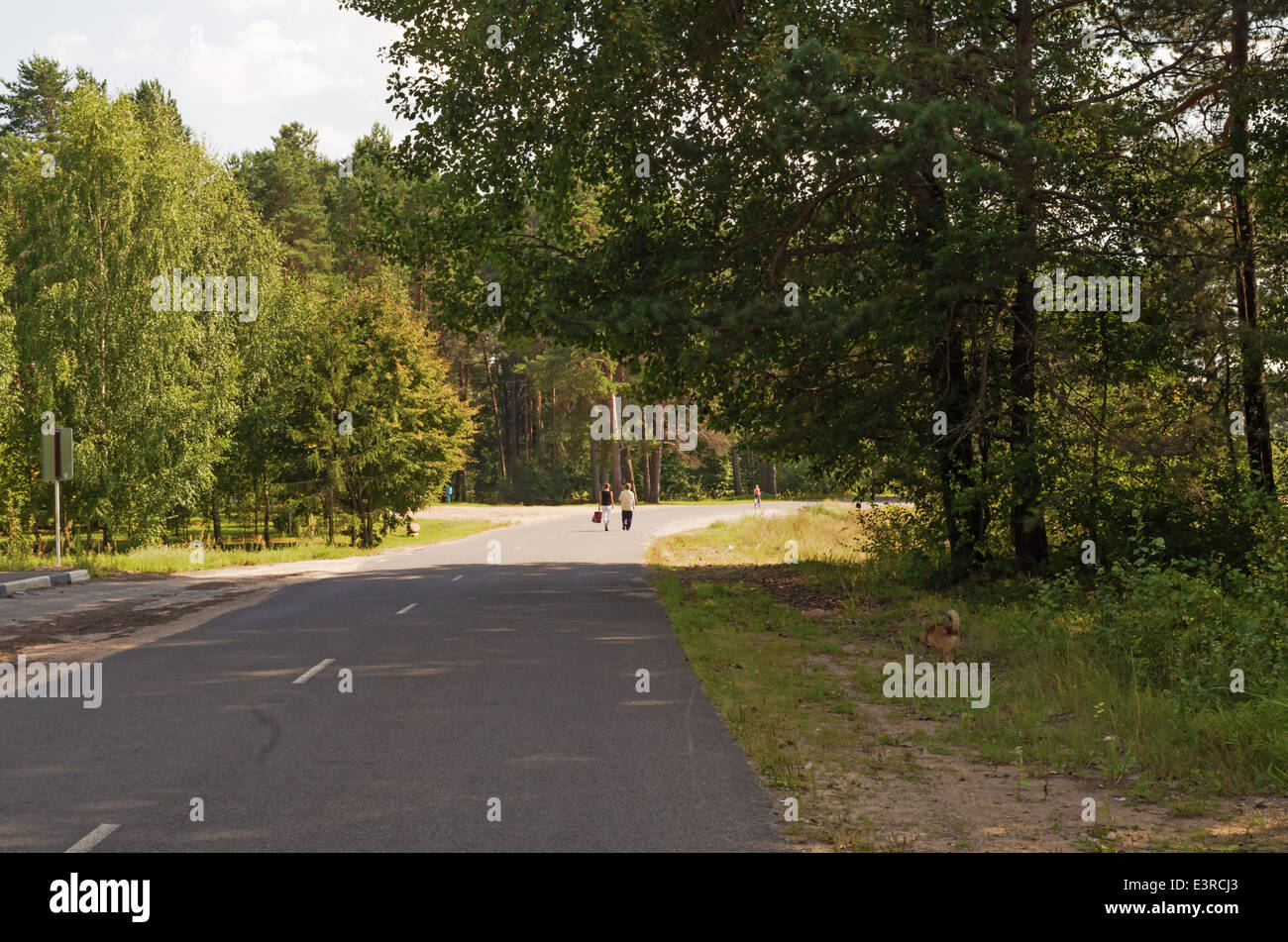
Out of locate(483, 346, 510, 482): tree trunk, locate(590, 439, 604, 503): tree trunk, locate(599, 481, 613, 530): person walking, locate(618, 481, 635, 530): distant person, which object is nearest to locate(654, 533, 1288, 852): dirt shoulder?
locate(618, 481, 635, 530): distant person

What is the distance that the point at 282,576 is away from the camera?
25.0 metres

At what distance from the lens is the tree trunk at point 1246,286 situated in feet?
48.4

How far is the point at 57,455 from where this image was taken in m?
23.9

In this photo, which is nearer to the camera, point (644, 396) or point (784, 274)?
point (784, 274)

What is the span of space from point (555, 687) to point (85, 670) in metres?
5.14

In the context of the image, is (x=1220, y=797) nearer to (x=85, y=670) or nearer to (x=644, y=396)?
(x=85, y=670)

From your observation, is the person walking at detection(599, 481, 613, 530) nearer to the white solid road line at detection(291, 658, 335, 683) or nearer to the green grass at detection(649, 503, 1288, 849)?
the green grass at detection(649, 503, 1288, 849)

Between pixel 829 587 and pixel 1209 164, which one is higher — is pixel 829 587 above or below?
below

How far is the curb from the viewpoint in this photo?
788 inches

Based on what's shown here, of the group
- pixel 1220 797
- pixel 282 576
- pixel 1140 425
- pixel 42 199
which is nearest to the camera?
pixel 1220 797

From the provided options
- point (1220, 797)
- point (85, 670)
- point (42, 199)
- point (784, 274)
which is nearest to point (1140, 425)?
point (784, 274)

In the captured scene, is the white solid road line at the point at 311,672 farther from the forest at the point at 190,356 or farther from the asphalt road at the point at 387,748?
the forest at the point at 190,356

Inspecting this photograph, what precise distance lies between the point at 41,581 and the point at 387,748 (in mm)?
16410

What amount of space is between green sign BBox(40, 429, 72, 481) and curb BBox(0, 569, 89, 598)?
219cm
